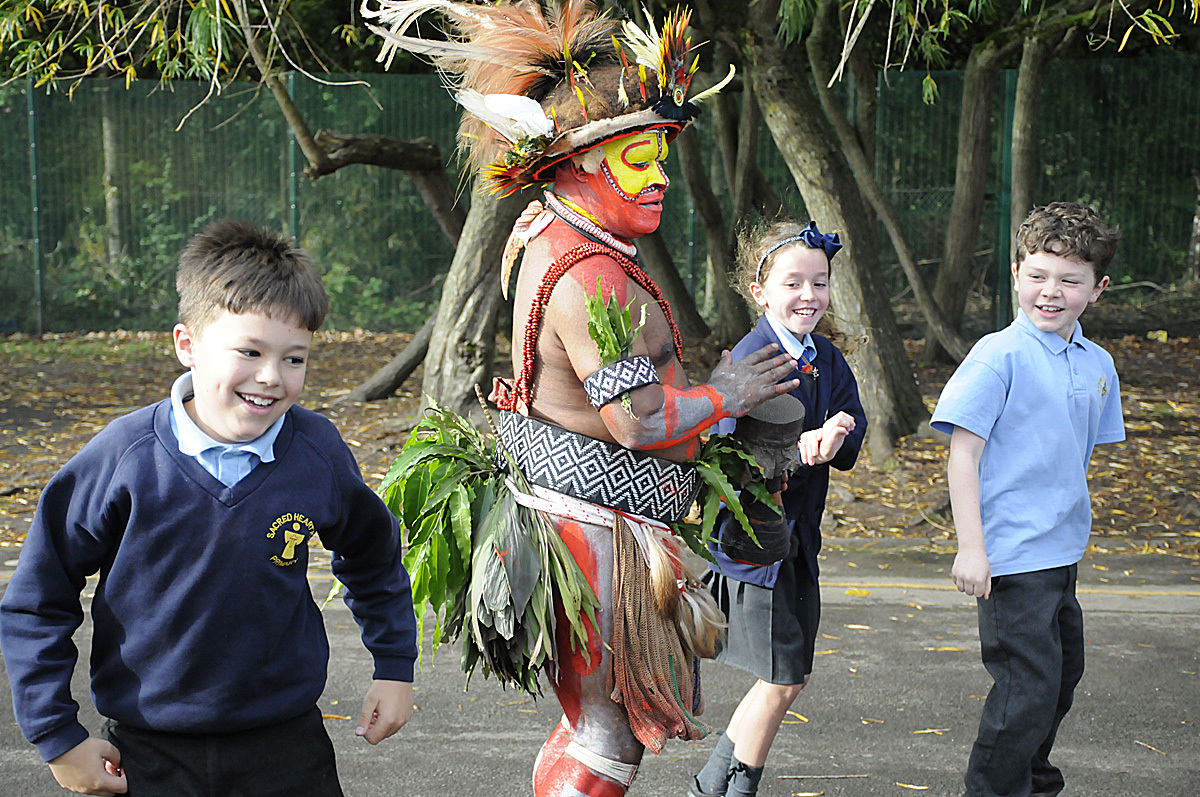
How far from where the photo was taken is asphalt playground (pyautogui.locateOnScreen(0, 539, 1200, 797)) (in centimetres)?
396

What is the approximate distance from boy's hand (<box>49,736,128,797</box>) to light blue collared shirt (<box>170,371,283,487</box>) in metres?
0.53

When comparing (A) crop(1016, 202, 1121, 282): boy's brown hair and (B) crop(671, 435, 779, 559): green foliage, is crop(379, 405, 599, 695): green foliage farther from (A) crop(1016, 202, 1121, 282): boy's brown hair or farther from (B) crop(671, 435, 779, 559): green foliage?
(A) crop(1016, 202, 1121, 282): boy's brown hair

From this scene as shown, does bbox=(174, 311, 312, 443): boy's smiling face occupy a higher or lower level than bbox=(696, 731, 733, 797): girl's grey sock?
higher

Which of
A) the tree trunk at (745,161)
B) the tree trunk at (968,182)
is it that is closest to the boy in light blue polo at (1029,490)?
the tree trunk at (968,182)

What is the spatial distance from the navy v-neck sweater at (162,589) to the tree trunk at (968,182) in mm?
9889

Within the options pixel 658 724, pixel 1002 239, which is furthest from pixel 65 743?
pixel 1002 239

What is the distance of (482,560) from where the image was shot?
2.96m

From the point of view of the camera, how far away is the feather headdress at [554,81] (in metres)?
2.94

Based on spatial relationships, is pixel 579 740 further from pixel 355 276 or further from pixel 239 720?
pixel 355 276

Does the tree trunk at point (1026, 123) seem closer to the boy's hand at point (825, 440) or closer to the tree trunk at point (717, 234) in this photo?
the tree trunk at point (717, 234)

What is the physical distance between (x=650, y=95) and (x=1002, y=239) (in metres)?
11.2

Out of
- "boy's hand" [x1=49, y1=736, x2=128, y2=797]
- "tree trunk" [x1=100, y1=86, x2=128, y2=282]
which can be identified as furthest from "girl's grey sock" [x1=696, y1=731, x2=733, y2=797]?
"tree trunk" [x1=100, y1=86, x2=128, y2=282]

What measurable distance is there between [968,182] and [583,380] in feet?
32.6

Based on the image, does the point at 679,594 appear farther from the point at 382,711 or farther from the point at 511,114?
the point at 511,114
